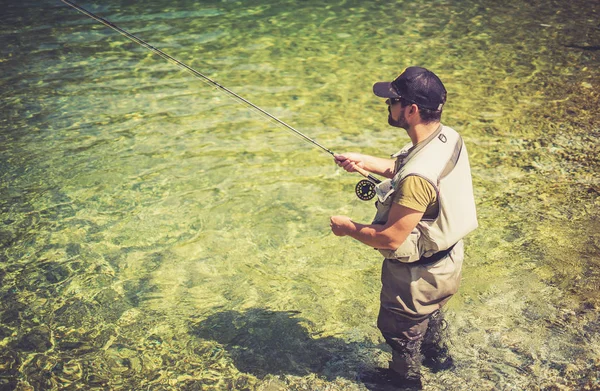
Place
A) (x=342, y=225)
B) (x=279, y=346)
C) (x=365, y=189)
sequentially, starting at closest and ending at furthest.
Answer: (x=342, y=225)
(x=365, y=189)
(x=279, y=346)

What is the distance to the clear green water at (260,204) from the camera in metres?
3.89

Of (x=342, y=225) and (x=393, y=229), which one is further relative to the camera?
(x=342, y=225)

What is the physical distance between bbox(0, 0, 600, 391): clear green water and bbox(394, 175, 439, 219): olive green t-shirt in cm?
138

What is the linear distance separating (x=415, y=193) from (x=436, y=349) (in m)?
1.43

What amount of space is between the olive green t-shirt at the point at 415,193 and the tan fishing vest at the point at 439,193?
0.03 m

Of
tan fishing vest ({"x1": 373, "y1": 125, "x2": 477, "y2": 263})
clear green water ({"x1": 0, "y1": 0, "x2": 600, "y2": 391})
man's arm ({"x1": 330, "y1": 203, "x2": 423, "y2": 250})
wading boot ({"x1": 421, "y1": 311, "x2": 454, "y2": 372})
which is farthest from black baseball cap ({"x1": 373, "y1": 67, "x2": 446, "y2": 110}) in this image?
clear green water ({"x1": 0, "y1": 0, "x2": 600, "y2": 391})

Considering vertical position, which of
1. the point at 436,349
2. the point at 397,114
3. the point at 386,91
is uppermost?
the point at 386,91

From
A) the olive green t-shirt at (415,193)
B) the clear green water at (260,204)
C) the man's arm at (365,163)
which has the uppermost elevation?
the olive green t-shirt at (415,193)

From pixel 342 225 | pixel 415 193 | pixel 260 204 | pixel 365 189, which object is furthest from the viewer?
pixel 260 204

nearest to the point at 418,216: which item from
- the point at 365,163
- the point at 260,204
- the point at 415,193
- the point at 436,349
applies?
the point at 415,193

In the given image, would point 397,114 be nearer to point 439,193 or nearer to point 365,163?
point 439,193

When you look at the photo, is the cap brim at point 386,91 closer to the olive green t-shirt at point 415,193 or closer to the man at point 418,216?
the man at point 418,216

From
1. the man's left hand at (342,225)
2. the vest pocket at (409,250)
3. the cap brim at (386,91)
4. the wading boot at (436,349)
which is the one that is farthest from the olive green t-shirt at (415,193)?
the wading boot at (436,349)

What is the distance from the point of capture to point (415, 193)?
2.77 meters
